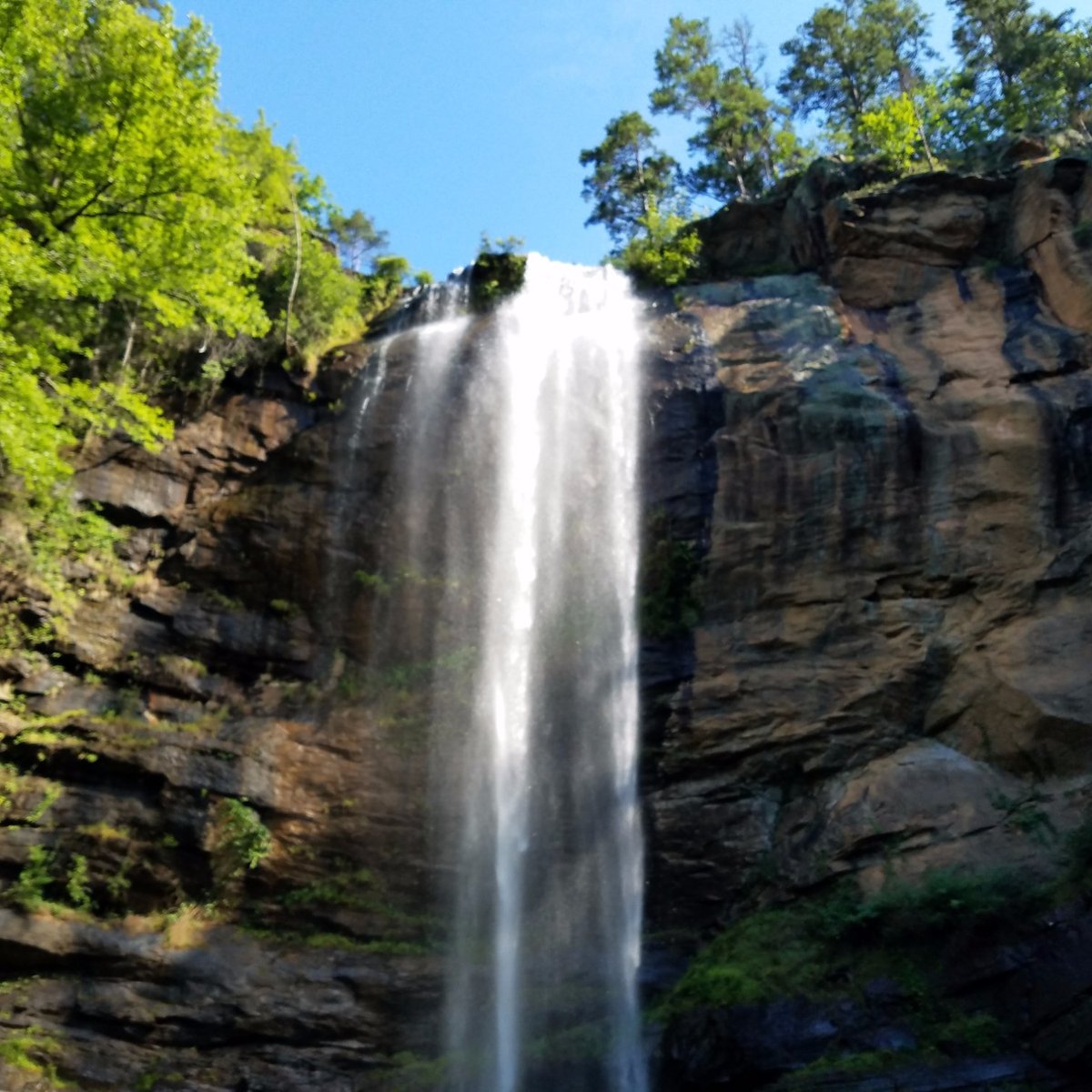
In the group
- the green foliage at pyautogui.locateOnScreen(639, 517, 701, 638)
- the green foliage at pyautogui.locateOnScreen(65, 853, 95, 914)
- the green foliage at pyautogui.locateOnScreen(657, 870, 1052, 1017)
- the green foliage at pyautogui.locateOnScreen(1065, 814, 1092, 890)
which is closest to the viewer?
the green foliage at pyautogui.locateOnScreen(1065, 814, 1092, 890)

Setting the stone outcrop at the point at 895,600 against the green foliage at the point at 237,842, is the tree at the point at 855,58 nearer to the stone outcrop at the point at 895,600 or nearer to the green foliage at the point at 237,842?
the stone outcrop at the point at 895,600

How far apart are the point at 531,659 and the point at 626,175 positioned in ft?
65.8

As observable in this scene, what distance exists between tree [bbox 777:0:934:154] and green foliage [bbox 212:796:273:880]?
25235 millimetres

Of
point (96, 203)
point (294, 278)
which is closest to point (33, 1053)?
point (96, 203)

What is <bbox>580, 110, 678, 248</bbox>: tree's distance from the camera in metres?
29.3

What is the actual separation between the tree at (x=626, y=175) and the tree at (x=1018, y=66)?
827cm

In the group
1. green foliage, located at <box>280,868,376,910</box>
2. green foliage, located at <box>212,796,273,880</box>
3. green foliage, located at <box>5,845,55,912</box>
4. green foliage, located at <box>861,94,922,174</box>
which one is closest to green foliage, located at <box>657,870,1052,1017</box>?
green foliage, located at <box>280,868,376,910</box>

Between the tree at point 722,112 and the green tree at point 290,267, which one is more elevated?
the tree at point 722,112

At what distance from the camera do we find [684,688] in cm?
1301

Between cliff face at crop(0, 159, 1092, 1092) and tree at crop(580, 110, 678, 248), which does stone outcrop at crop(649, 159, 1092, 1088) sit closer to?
cliff face at crop(0, 159, 1092, 1092)

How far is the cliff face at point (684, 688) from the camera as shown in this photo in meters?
10.7

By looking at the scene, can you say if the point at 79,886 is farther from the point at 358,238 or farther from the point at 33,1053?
the point at 358,238

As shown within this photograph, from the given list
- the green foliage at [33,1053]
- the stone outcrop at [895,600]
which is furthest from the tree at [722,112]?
the green foliage at [33,1053]

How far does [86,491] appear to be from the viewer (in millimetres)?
14477
